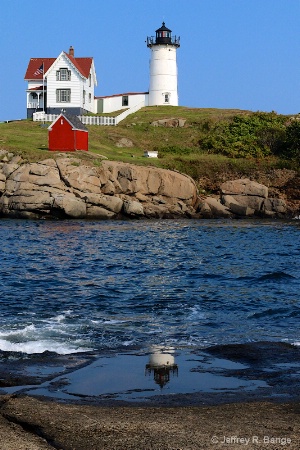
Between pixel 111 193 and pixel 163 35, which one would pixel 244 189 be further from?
pixel 163 35

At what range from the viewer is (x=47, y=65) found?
84188 mm

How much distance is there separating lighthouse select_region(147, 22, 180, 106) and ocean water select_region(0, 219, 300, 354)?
162 feet

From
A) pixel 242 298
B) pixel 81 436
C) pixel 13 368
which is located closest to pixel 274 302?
pixel 242 298

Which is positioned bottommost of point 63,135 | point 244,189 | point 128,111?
point 244,189

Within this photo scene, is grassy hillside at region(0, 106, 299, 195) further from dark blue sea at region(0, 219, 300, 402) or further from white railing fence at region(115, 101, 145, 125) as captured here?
dark blue sea at region(0, 219, 300, 402)

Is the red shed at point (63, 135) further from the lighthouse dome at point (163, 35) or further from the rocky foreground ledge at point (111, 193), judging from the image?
the lighthouse dome at point (163, 35)

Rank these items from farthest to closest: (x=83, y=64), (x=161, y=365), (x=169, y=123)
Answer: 1. (x=83, y=64)
2. (x=169, y=123)
3. (x=161, y=365)

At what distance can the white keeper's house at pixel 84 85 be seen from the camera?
82312 mm

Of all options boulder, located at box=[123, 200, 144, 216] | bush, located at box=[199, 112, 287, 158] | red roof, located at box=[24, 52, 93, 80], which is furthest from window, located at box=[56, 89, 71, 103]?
boulder, located at box=[123, 200, 144, 216]

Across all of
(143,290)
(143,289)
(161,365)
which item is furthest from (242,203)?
(161,365)

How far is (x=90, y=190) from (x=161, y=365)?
40671mm

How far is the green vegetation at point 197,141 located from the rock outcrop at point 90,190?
2.38 meters

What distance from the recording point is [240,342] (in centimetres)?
1591

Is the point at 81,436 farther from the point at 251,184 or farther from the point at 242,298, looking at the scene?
the point at 251,184
